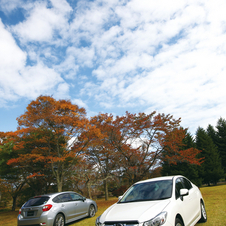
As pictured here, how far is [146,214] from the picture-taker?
3600 millimetres

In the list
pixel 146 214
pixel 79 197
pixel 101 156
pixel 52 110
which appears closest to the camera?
pixel 146 214

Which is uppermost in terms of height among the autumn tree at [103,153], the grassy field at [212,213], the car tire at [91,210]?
the autumn tree at [103,153]

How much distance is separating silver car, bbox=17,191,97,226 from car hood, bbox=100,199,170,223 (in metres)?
4.40

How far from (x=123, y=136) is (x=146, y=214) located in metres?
16.4

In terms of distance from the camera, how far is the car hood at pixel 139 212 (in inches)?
140

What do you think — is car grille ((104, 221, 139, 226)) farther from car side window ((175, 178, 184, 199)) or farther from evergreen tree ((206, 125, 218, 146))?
evergreen tree ((206, 125, 218, 146))

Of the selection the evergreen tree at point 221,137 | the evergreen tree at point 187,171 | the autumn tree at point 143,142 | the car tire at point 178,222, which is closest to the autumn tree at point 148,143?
the autumn tree at point 143,142

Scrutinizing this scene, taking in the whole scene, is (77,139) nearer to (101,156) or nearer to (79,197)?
(101,156)

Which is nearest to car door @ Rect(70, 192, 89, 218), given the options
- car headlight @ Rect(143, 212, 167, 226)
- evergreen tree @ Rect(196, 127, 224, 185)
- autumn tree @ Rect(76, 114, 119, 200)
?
car headlight @ Rect(143, 212, 167, 226)

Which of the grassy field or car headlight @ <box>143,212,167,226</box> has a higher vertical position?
car headlight @ <box>143,212,167,226</box>

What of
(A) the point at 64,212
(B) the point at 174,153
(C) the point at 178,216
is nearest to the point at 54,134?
(A) the point at 64,212

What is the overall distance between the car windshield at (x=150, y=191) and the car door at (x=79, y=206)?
483cm

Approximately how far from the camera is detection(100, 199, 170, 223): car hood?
3564mm

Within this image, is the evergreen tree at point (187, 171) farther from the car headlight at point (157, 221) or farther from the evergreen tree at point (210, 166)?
the car headlight at point (157, 221)
